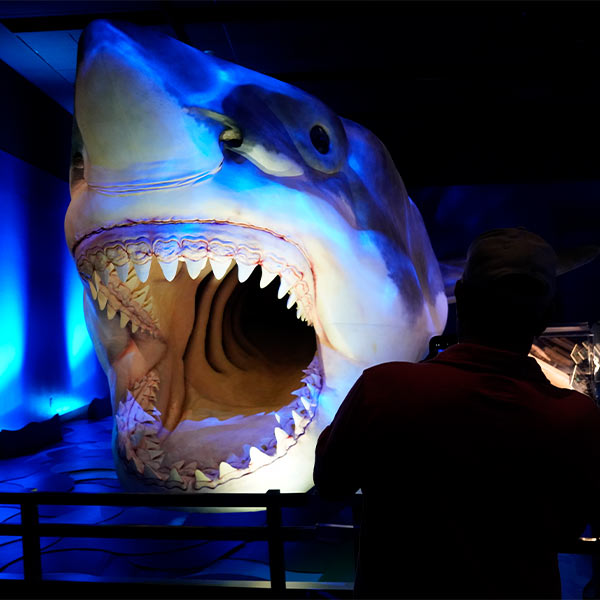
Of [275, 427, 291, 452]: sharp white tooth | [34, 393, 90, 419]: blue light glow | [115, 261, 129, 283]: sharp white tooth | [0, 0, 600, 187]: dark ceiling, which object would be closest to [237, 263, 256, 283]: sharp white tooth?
[115, 261, 129, 283]: sharp white tooth

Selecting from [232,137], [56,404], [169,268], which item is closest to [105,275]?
Result: [169,268]

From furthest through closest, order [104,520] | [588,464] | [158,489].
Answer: [104,520]
[158,489]
[588,464]

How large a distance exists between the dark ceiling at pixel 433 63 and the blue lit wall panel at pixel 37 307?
885 mm

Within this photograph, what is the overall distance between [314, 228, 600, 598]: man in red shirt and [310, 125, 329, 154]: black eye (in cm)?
95

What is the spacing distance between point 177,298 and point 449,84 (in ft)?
9.13

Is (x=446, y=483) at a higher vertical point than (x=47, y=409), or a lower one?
higher

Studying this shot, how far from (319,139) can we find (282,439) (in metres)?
0.76

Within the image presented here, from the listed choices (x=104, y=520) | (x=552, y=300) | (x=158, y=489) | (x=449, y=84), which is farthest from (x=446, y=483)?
(x=449, y=84)

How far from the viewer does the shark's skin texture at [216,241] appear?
1.15m

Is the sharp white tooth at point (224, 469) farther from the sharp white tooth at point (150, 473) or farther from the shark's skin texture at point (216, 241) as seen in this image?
the sharp white tooth at point (150, 473)

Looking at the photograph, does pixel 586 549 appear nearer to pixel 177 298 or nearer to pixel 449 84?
pixel 177 298

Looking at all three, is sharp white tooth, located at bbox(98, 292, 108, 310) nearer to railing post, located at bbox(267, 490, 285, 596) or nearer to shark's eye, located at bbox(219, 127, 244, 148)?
shark's eye, located at bbox(219, 127, 244, 148)

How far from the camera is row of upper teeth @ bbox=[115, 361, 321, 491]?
50.5 inches

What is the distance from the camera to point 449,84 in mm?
3756
